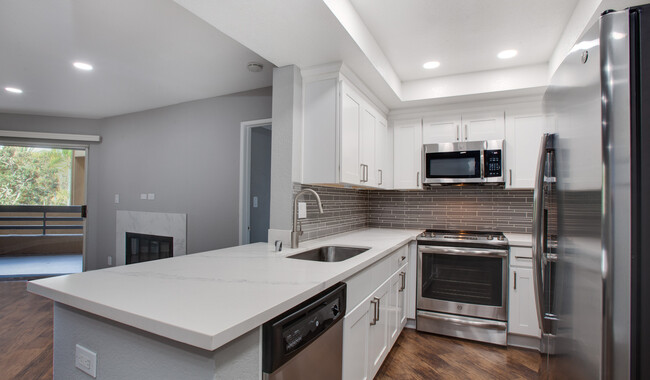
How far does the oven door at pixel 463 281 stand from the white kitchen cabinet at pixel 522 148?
0.78m

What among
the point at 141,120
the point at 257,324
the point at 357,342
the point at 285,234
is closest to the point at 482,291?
the point at 357,342

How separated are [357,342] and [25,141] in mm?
5737

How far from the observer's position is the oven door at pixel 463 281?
8.80ft

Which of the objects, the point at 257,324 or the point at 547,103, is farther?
the point at 547,103

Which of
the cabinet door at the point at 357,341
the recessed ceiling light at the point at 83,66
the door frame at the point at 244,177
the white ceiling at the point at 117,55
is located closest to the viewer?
the cabinet door at the point at 357,341

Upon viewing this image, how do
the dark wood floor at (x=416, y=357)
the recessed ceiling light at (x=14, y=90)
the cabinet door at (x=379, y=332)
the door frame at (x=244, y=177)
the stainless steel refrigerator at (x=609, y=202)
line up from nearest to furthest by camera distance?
the stainless steel refrigerator at (x=609, y=202), the cabinet door at (x=379, y=332), the dark wood floor at (x=416, y=357), the door frame at (x=244, y=177), the recessed ceiling light at (x=14, y=90)

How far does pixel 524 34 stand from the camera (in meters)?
2.31

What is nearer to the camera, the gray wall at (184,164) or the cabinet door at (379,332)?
the cabinet door at (379,332)

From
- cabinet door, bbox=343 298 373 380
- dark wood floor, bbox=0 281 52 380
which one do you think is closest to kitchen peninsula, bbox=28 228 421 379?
cabinet door, bbox=343 298 373 380

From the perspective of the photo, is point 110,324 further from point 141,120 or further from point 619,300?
point 141,120

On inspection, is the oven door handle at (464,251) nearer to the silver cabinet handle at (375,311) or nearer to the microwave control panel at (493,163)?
the microwave control panel at (493,163)

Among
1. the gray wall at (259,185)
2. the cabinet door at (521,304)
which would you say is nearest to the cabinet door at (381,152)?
the cabinet door at (521,304)

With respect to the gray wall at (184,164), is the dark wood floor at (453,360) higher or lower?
lower

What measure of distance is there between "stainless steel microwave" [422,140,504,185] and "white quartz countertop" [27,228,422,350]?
1824mm
